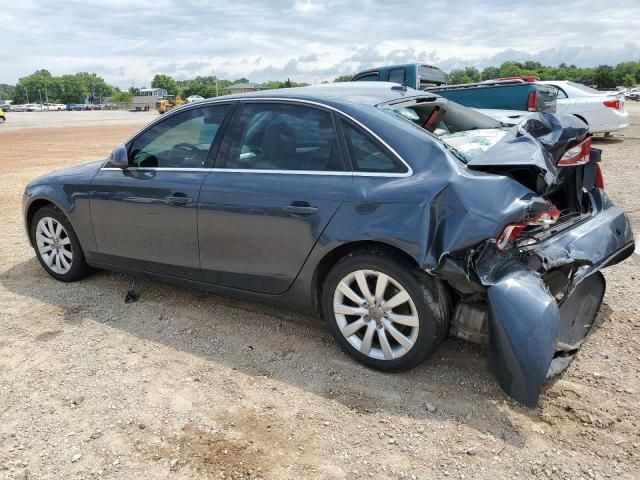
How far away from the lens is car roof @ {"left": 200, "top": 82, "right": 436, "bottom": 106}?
346cm

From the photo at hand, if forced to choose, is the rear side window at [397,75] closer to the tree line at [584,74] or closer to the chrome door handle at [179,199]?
the chrome door handle at [179,199]

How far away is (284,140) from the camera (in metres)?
3.56

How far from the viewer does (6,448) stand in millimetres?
2723

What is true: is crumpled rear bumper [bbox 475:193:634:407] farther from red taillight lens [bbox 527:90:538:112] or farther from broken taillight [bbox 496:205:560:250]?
red taillight lens [bbox 527:90:538:112]

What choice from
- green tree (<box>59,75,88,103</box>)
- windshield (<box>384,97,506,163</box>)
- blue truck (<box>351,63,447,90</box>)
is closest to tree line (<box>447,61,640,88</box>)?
blue truck (<box>351,63,447,90</box>)

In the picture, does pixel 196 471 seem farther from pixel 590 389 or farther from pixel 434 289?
pixel 590 389

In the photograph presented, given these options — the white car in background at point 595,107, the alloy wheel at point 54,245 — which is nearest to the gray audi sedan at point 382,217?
the alloy wheel at point 54,245

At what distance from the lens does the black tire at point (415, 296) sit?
298 centimetres

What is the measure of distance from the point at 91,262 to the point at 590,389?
3.87 metres

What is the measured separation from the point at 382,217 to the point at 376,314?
0.59m

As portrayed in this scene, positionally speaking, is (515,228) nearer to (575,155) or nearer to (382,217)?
Answer: (382,217)

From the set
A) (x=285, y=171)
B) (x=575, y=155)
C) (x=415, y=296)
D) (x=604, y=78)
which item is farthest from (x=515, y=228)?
(x=604, y=78)

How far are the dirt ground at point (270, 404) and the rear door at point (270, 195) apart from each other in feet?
1.82

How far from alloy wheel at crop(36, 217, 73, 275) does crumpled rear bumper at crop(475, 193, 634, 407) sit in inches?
143
